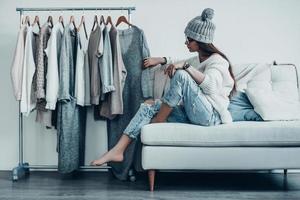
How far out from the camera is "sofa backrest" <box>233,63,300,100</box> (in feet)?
10.0

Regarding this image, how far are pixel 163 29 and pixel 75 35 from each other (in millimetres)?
791

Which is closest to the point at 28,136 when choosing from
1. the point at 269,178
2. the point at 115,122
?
the point at 115,122

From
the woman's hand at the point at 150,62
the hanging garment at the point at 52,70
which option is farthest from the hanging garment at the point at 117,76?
the hanging garment at the point at 52,70

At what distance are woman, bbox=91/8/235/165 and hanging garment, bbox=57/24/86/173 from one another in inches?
15.8

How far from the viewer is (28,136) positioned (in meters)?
3.39

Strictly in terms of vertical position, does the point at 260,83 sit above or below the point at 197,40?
below

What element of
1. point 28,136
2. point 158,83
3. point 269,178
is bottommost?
point 269,178

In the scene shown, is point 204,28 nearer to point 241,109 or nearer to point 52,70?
point 241,109

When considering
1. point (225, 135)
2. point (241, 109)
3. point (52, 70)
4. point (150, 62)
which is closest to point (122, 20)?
point (150, 62)

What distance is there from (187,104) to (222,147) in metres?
0.35

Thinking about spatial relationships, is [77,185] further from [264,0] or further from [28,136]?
[264,0]

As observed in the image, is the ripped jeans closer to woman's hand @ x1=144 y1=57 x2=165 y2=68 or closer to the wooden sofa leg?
the wooden sofa leg

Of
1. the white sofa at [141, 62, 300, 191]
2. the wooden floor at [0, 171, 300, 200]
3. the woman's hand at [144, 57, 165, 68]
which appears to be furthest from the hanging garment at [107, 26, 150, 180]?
the white sofa at [141, 62, 300, 191]

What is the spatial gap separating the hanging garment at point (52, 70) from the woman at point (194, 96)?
0.57m
